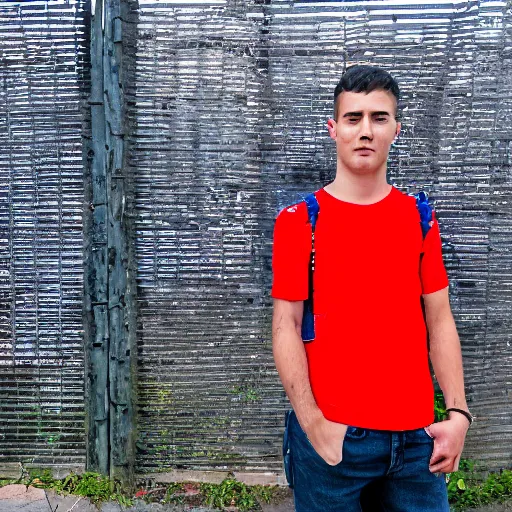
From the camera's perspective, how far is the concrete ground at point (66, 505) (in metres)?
3.12

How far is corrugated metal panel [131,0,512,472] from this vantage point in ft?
9.99

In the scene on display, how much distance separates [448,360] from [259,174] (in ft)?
5.16

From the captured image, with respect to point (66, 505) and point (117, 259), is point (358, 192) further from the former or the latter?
point (66, 505)

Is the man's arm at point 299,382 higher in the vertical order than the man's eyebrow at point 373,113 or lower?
lower

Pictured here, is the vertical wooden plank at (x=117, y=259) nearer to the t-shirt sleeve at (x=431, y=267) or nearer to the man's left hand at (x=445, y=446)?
the t-shirt sleeve at (x=431, y=267)

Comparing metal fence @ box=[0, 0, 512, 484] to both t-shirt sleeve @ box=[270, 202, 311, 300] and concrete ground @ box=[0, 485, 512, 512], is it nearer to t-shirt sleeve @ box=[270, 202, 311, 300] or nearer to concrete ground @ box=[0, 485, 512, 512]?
concrete ground @ box=[0, 485, 512, 512]

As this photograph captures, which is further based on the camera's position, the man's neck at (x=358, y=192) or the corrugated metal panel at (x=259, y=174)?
the corrugated metal panel at (x=259, y=174)

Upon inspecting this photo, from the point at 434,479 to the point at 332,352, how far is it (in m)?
0.58

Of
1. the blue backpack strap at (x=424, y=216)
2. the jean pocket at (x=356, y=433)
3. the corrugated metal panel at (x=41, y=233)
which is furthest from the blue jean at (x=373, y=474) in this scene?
the corrugated metal panel at (x=41, y=233)

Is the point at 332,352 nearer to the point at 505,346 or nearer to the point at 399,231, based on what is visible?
the point at 399,231

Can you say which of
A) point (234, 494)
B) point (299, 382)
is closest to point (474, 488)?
point (234, 494)

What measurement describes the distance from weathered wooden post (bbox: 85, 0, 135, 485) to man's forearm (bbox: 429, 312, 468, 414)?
1834 mm

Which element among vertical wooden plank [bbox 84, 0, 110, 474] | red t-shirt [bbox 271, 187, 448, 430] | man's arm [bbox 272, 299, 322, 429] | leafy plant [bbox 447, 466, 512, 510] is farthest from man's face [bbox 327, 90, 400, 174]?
leafy plant [bbox 447, 466, 512, 510]

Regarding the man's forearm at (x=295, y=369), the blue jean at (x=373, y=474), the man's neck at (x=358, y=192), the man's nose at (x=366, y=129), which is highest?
the man's nose at (x=366, y=129)
